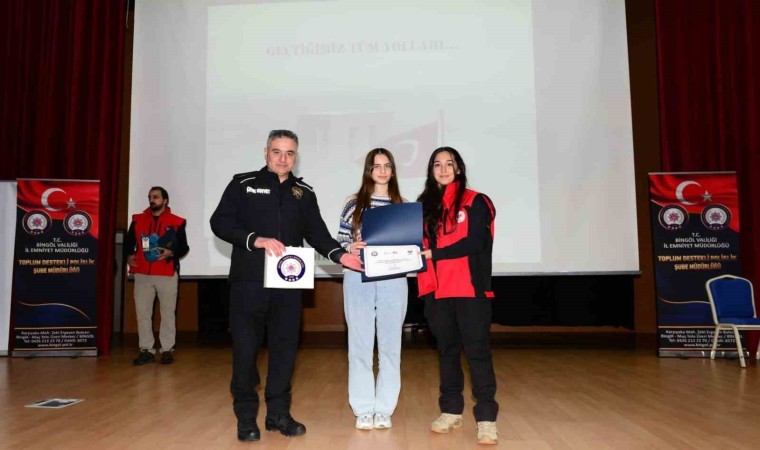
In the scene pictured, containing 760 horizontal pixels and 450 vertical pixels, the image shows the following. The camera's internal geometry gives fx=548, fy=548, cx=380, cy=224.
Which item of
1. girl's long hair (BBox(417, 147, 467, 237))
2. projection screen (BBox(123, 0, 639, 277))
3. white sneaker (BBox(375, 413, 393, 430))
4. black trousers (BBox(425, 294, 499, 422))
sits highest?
projection screen (BBox(123, 0, 639, 277))

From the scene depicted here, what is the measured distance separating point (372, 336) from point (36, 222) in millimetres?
4281

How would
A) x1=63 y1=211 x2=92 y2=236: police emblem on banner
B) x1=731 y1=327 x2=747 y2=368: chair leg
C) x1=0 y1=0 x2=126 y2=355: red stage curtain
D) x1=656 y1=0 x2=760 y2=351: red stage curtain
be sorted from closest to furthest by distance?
x1=731 y1=327 x2=747 y2=368: chair leg → x1=63 y1=211 x2=92 y2=236: police emblem on banner → x1=656 y1=0 x2=760 y2=351: red stage curtain → x1=0 y1=0 x2=126 y2=355: red stage curtain

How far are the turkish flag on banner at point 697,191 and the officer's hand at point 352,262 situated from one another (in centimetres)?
395

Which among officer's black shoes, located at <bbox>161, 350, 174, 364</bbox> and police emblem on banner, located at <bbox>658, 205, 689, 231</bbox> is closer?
officer's black shoes, located at <bbox>161, 350, 174, 364</bbox>

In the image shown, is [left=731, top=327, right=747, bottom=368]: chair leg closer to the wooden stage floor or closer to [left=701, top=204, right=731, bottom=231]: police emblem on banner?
the wooden stage floor

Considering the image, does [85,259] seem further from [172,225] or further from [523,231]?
[523,231]

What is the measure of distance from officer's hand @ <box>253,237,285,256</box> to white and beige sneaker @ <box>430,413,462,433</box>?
1.11m

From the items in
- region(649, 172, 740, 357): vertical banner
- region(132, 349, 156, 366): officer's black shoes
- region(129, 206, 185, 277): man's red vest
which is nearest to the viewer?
region(132, 349, 156, 366): officer's black shoes

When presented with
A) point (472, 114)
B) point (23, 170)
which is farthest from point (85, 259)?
point (472, 114)

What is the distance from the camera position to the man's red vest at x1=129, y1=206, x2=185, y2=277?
4945 mm

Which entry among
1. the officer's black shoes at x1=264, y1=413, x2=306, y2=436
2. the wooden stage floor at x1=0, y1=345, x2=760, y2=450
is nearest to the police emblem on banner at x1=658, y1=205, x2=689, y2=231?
the wooden stage floor at x1=0, y1=345, x2=760, y2=450

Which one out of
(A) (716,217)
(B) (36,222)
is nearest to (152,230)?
(B) (36,222)

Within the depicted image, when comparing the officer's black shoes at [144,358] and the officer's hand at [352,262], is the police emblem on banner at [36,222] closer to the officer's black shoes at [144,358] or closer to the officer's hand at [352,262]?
the officer's black shoes at [144,358]

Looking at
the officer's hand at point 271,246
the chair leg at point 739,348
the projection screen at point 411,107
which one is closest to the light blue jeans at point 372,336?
the officer's hand at point 271,246
